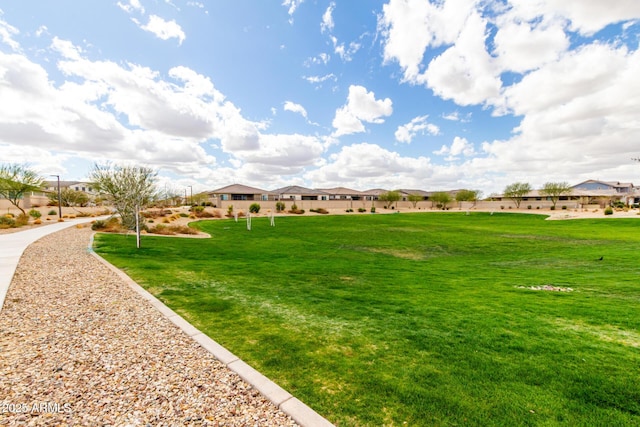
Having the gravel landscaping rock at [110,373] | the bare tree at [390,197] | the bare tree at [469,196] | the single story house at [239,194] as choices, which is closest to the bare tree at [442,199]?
the bare tree at [469,196]

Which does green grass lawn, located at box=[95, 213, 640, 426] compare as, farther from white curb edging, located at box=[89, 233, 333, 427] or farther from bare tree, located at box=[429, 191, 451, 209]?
bare tree, located at box=[429, 191, 451, 209]

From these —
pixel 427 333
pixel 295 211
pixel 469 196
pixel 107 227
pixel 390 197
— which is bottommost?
pixel 427 333

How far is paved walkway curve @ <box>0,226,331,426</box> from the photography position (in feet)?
9.09

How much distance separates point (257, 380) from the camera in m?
3.29

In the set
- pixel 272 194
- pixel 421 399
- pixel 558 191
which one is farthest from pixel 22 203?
pixel 558 191

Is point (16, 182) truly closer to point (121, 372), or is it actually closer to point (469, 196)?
point (121, 372)

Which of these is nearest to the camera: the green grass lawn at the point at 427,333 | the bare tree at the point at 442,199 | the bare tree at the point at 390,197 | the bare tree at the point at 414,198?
the green grass lawn at the point at 427,333

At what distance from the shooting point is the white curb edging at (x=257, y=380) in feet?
8.95

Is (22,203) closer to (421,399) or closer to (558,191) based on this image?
(421,399)

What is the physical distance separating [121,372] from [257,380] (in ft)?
5.47

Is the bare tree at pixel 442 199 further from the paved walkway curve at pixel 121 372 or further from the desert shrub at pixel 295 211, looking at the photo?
the paved walkway curve at pixel 121 372

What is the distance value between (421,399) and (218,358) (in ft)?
8.16

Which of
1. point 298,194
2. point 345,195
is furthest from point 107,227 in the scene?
point 345,195

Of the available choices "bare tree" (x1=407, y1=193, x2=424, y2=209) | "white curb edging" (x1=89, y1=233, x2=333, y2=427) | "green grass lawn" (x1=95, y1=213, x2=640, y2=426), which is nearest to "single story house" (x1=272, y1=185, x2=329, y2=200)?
"bare tree" (x1=407, y1=193, x2=424, y2=209)
